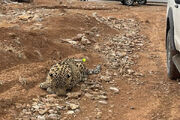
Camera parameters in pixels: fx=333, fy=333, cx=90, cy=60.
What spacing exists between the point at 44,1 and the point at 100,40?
9.39 meters

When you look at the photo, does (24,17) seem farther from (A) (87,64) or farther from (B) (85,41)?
(A) (87,64)

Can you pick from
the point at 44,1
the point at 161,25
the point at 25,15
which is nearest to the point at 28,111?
the point at 25,15

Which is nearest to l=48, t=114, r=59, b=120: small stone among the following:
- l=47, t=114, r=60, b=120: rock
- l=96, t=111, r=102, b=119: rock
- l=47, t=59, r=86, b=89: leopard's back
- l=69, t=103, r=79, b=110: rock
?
l=47, t=114, r=60, b=120: rock

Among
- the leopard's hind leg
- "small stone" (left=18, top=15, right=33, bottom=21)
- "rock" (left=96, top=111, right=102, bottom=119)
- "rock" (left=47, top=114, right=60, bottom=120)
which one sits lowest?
"rock" (left=96, top=111, right=102, bottom=119)

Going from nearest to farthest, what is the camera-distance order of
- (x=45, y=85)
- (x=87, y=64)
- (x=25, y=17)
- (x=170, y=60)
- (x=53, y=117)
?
(x=53, y=117), (x=45, y=85), (x=170, y=60), (x=87, y=64), (x=25, y=17)

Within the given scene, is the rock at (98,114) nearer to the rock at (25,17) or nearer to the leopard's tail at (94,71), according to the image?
the leopard's tail at (94,71)

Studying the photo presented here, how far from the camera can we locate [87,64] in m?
8.47

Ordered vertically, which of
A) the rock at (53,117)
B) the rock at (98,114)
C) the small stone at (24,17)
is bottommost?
the rock at (98,114)

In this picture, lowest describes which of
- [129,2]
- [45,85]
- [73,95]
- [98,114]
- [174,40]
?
[98,114]

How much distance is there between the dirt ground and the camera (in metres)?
5.81

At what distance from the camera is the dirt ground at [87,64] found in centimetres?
581

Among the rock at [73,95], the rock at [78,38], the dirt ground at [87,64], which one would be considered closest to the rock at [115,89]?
the dirt ground at [87,64]

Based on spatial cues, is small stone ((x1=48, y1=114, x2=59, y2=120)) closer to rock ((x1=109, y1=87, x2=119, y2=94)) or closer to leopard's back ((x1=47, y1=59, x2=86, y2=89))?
leopard's back ((x1=47, y1=59, x2=86, y2=89))

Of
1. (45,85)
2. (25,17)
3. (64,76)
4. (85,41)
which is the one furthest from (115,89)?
(25,17)
